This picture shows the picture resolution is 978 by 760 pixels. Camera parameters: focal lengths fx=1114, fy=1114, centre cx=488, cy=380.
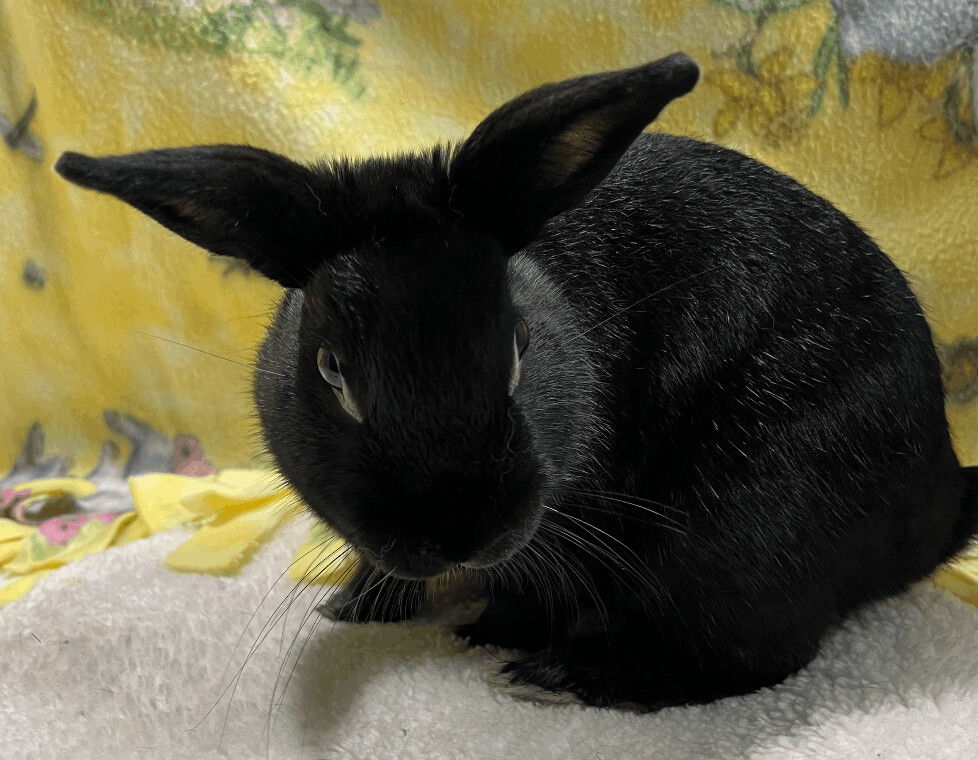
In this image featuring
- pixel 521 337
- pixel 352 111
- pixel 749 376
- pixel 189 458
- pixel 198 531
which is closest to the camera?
pixel 521 337

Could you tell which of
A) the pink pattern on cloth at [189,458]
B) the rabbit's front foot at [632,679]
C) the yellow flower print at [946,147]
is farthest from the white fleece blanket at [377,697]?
the yellow flower print at [946,147]

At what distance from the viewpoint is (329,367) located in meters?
1.08

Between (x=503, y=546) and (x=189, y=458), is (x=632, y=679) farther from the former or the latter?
(x=189, y=458)

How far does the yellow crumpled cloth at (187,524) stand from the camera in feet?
5.24

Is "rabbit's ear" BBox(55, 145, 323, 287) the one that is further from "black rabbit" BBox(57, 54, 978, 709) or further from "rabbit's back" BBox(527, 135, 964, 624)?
"rabbit's back" BBox(527, 135, 964, 624)

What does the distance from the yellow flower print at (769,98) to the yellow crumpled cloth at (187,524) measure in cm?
97

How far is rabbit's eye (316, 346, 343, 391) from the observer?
42.4 inches

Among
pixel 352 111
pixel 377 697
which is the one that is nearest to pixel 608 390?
pixel 377 697

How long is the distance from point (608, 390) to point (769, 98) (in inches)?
32.0

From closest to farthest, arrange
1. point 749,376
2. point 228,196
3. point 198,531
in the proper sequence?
1. point 228,196
2. point 749,376
3. point 198,531

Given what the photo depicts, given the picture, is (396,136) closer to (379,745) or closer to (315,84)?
(315,84)

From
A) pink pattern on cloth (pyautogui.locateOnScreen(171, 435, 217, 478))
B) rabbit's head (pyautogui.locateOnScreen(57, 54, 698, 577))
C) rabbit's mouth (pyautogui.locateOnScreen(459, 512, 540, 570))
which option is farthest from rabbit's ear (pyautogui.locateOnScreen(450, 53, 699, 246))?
pink pattern on cloth (pyautogui.locateOnScreen(171, 435, 217, 478))

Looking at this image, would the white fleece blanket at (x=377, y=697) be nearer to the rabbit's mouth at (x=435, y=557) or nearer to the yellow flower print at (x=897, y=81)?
the rabbit's mouth at (x=435, y=557)

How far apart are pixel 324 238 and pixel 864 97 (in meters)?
1.10
